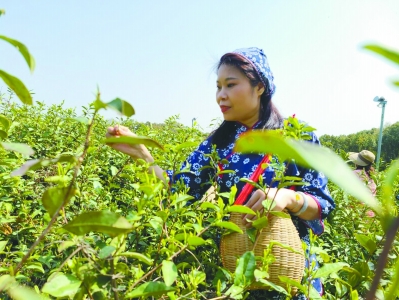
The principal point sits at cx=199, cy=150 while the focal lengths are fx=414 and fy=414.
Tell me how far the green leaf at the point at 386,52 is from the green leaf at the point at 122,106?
1.00 ft

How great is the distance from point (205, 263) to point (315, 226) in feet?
1.73

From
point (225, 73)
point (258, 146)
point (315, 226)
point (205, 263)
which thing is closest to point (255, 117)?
point (225, 73)

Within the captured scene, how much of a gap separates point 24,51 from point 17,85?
0.07 meters

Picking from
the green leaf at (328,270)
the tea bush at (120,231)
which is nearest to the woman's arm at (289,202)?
the tea bush at (120,231)

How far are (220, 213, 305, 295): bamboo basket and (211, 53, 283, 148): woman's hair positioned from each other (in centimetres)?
76

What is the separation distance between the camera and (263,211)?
50.1 inches

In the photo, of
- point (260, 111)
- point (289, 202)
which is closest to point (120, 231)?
point (289, 202)

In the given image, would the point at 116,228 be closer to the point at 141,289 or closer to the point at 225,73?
the point at 141,289

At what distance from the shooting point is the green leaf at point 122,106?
476 millimetres

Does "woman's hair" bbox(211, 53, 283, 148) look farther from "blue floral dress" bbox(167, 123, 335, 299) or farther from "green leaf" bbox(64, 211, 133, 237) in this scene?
"green leaf" bbox(64, 211, 133, 237)

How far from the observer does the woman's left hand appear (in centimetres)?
128

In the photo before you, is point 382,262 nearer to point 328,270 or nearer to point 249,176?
point 328,270

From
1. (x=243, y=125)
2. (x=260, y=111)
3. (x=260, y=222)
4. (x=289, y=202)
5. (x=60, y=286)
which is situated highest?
(x=260, y=111)

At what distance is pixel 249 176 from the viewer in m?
1.80
